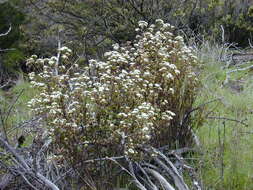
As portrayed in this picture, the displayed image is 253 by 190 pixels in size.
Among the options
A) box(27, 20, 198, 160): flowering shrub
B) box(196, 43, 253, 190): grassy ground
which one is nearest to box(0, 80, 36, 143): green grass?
box(27, 20, 198, 160): flowering shrub

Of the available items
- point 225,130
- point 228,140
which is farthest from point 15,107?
point 228,140

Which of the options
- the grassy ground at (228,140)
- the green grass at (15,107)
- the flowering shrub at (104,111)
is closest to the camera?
the flowering shrub at (104,111)

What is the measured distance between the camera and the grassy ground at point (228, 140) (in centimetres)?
328

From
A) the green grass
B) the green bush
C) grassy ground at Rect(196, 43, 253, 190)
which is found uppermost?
the green bush

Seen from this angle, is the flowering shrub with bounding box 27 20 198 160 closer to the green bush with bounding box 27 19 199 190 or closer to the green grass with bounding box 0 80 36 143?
the green bush with bounding box 27 19 199 190

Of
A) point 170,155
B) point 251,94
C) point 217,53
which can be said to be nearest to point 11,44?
point 217,53

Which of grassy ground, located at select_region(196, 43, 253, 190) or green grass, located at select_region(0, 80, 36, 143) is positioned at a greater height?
grassy ground, located at select_region(196, 43, 253, 190)

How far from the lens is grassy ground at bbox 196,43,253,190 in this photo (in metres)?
3.28

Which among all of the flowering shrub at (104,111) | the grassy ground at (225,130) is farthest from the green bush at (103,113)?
the grassy ground at (225,130)

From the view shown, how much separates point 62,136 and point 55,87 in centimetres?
A: 46

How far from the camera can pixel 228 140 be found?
3.90 m

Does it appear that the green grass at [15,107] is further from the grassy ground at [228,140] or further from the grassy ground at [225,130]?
the grassy ground at [228,140]

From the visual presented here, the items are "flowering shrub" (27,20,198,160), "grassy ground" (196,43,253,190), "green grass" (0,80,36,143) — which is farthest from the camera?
"green grass" (0,80,36,143)

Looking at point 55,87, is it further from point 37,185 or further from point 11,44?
point 11,44
